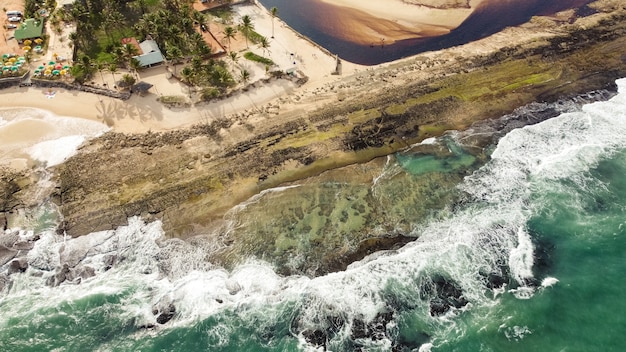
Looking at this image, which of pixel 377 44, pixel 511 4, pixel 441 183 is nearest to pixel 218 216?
pixel 441 183

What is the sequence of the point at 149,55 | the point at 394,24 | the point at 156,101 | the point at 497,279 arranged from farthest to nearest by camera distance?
1. the point at 394,24
2. the point at 149,55
3. the point at 156,101
4. the point at 497,279

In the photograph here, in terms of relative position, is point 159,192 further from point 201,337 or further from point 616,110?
point 616,110

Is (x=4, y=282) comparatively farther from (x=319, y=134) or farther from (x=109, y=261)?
(x=319, y=134)

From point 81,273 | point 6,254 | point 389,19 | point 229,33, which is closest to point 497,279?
point 81,273

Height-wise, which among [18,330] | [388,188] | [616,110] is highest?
[616,110]

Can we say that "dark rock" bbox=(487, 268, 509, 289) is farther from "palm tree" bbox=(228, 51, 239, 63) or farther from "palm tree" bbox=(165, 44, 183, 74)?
"palm tree" bbox=(165, 44, 183, 74)
